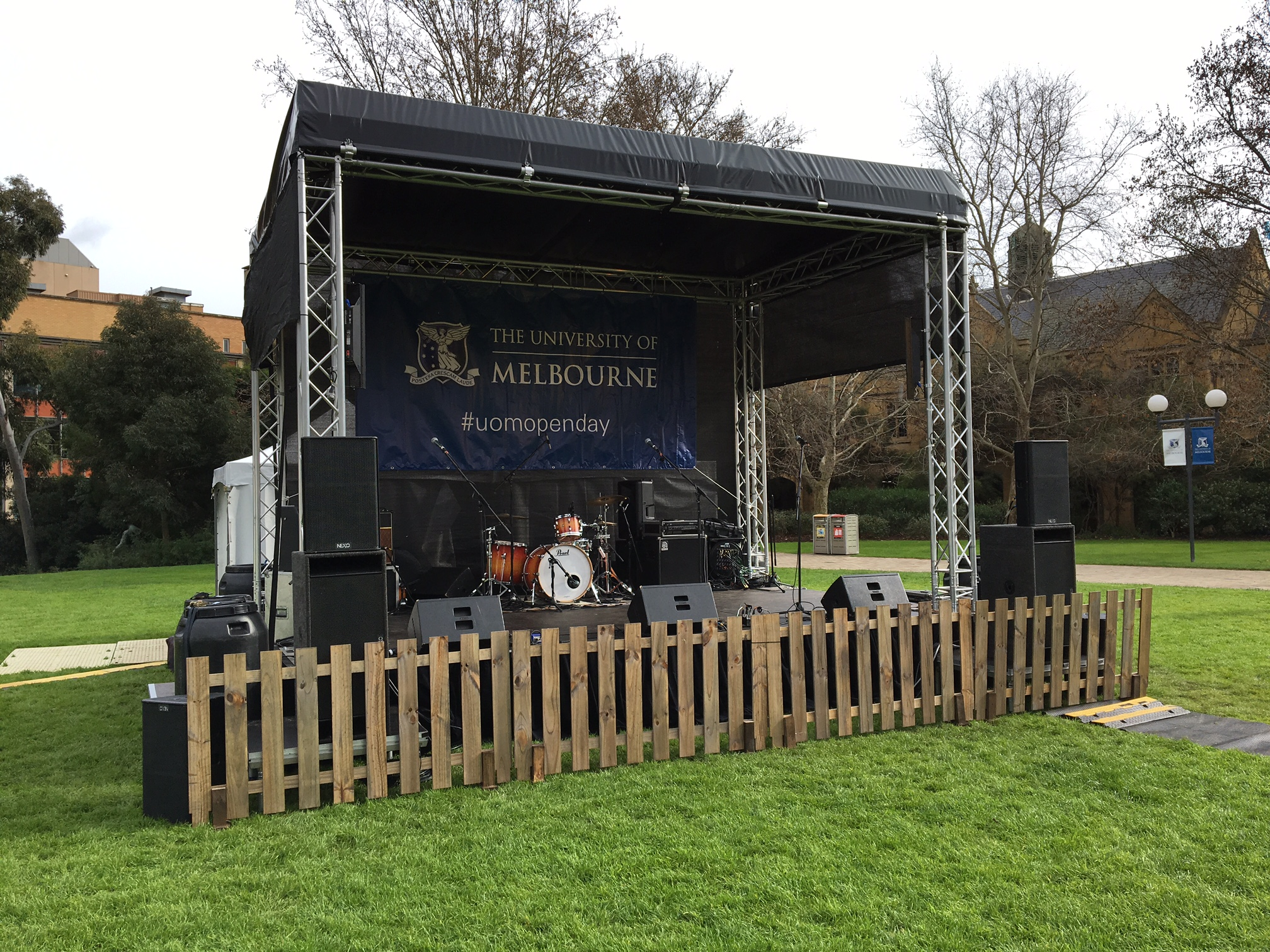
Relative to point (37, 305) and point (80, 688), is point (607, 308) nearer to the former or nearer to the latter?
point (80, 688)

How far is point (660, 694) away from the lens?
16.6ft

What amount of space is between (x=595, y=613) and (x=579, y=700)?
11.1 ft

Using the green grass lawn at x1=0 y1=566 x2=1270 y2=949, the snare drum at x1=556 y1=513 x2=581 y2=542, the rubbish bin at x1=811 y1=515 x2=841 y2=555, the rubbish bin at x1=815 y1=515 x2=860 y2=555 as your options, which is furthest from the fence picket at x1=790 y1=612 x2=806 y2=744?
the rubbish bin at x1=811 y1=515 x2=841 y2=555

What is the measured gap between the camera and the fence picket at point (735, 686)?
5218 mm

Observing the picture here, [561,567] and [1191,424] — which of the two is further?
[1191,424]

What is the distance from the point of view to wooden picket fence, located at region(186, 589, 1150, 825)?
4.27 meters

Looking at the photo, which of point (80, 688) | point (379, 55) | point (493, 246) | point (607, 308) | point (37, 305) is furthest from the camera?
point (37, 305)

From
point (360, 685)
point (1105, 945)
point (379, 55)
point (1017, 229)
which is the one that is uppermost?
point (379, 55)

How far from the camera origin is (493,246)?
9203 mm

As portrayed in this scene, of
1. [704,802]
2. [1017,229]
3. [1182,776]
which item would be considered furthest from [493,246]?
[1017,229]

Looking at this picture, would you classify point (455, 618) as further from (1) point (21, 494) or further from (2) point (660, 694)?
(1) point (21, 494)

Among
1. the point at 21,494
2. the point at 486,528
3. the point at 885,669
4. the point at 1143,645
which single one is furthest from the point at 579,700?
the point at 21,494

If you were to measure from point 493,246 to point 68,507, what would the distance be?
2793 cm

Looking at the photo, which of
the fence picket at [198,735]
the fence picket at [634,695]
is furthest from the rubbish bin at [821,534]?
the fence picket at [198,735]
